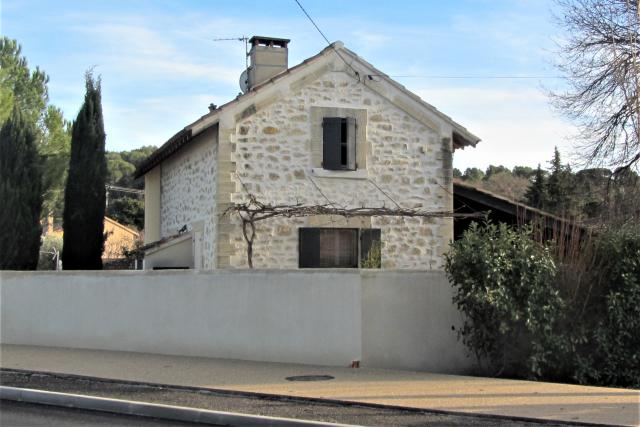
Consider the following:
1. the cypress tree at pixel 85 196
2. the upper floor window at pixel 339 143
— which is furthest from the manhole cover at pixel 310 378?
the cypress tree at pixel 85 196

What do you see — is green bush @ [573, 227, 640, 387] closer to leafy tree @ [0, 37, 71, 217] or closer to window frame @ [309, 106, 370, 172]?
window frame @ [309, 106, 370, 172]

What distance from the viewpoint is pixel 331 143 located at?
53.9ft

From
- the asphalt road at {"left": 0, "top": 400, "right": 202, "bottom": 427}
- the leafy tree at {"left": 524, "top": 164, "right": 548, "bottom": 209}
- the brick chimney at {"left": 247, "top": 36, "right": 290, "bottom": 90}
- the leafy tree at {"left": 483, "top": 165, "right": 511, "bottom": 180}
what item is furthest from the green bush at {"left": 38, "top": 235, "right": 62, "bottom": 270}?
the leafy tree at {"left": 483, "top": 165, "right": 511, "bottom": 180}

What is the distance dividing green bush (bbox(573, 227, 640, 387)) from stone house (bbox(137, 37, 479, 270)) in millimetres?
6053

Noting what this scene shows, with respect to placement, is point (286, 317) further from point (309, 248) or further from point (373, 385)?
point (309, 248)

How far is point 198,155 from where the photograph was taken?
17531mm

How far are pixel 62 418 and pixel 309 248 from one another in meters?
8.62

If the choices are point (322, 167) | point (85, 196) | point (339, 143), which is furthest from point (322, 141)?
point (85, 196)

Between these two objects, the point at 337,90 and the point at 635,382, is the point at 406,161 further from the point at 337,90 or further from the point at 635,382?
the point at 635,382

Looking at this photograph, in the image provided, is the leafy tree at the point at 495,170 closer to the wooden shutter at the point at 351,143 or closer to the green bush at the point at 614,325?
the wooden shutter at the point at 351,143

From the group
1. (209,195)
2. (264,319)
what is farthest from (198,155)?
(264,319)

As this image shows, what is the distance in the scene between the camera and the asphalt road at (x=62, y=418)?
7.59 m

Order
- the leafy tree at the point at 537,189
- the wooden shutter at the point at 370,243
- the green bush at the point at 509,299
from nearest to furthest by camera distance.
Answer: the green bush at the point at 509,299
the wooden shutter at the point at 370,243
the leafy tree at the point at 537,189

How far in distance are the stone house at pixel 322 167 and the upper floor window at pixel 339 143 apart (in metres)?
0.02
